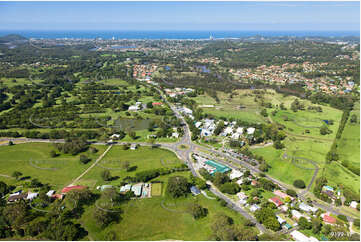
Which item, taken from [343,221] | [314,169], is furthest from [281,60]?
[343,221]

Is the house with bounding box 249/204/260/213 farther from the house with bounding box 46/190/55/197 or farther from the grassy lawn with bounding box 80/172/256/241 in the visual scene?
the house with bounding box 46/190/55/197

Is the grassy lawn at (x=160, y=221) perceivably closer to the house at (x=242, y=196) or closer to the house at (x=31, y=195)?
the house at (x=242, y=196)

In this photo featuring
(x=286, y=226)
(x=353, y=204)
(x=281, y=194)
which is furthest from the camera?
(x=281, y=194)

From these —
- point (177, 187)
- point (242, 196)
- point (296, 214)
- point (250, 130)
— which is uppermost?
point (250, 130)

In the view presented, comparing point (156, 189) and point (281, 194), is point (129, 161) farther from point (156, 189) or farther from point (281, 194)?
point (281, 194)

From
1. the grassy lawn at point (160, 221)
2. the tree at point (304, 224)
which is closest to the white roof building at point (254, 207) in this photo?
the grassy lawn at point (160, 221)

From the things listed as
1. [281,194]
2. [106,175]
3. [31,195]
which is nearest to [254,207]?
[281,194]

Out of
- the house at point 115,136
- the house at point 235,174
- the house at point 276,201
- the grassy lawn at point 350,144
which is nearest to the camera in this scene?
the house at point 276,201

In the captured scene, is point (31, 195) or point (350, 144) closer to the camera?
point (31, 195)
